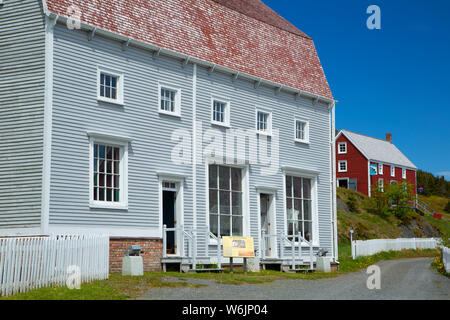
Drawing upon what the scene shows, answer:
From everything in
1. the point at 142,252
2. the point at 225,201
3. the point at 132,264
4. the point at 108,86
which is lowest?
the point at 132,264

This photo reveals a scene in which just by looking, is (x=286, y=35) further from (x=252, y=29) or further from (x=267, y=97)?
(x=267, y=97)

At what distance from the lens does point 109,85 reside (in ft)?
66.0

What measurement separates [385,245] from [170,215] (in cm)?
2197

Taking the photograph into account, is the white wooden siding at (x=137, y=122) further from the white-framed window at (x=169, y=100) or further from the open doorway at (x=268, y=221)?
the open doorway at (x=268, y=221)

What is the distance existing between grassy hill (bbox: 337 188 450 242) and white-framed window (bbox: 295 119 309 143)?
1573 centimetres

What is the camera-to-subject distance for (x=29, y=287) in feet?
45.9

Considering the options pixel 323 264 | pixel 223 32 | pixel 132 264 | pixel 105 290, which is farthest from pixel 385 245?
pixel 105 290

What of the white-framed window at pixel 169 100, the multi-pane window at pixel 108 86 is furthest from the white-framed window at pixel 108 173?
the white-framed window at pixel 169 100

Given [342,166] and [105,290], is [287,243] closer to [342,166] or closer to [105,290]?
[105,290]

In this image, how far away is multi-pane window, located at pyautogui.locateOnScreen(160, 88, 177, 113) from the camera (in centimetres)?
2197

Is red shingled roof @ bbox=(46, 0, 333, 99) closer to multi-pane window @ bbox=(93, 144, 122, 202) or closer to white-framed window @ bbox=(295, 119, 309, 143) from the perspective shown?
white-framed window @ bbox=(295, 119, 309, 143)

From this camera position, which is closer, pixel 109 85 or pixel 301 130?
pixel 109 85

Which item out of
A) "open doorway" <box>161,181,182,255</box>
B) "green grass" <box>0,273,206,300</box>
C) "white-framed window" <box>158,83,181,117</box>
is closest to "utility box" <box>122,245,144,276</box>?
"green grass" <box>0,273,206,300</box>
